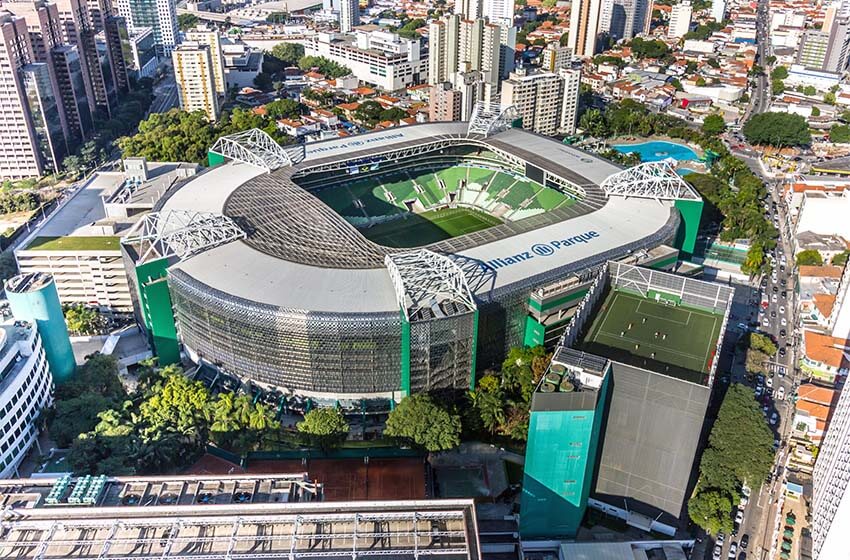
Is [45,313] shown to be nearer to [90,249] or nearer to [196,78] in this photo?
[90,249]

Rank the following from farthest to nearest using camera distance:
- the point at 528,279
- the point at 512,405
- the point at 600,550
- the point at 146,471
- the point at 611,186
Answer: the point at 611,186
the point at 528,279
the point at 512,405
the point at 146,471
the point at 600,550

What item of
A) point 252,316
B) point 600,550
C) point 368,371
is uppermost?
point 252,316

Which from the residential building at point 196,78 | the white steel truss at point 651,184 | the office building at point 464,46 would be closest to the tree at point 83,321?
the white steel truss at point 651,184

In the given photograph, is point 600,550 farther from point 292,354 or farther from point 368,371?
point 292,354

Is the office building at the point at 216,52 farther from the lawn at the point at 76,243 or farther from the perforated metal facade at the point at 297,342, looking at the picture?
the perforated metal facade at the point at 297,342

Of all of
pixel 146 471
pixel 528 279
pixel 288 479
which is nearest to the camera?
pixel 288 479

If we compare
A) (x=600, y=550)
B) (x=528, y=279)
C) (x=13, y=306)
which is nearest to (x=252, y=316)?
(x=13, y=306)

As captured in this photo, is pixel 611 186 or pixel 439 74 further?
pixel 439 74
